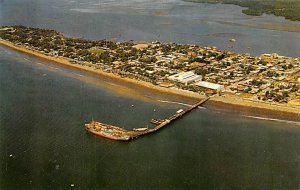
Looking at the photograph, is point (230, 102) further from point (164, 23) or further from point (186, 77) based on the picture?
point (164, 23)

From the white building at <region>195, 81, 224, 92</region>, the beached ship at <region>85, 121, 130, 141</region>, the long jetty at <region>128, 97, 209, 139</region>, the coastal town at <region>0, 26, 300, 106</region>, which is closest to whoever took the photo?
the beached ship at <region>85, 121, 130, 141</region>

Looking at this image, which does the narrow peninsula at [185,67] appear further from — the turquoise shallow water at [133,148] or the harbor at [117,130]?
the harbor at [117,130]

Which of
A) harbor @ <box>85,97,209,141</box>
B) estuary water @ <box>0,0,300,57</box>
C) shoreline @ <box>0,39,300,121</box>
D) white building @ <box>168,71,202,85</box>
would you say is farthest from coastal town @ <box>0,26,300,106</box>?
harbor @ <box>85,97,209,141</box>

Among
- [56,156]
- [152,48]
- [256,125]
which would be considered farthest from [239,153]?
[152,48]

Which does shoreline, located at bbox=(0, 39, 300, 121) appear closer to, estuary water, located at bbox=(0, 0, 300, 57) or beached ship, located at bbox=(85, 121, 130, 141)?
beached ship, located at bbox=(85, 121, 130, 141)

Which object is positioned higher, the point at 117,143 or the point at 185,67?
the point at 185,67

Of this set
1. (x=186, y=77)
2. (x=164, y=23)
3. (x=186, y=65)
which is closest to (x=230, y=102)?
(x=186, y=77)

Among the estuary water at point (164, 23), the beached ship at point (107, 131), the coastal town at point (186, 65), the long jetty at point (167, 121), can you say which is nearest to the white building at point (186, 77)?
the coastal town at point (186, 65)
